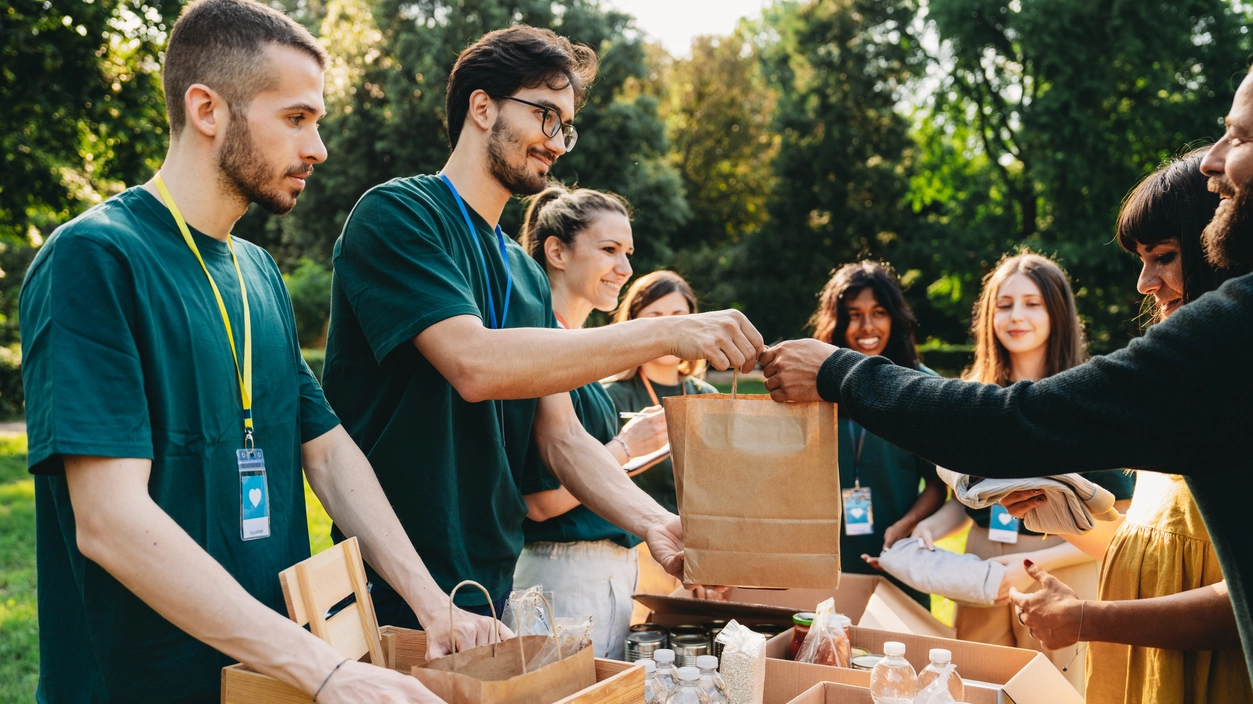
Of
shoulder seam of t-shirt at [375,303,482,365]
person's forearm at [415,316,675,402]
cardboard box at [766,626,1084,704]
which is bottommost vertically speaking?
cardboard box at [766,626,1084,704]

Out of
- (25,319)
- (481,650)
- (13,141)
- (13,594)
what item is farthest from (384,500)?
(13,141)

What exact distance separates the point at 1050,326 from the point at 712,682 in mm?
2747

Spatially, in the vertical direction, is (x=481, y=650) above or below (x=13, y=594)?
above

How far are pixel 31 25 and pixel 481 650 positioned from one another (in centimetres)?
998

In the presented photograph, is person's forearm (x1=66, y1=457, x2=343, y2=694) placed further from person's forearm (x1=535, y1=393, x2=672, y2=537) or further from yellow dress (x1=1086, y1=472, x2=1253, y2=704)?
yellow dress (x1=1086, y1=472, x2=1253, y2=704)

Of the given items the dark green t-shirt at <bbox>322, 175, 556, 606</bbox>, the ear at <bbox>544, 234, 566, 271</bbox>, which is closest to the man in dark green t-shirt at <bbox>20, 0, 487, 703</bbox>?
the dark green t-shirt at <bbox>322, 175, 556, 606</bbox>

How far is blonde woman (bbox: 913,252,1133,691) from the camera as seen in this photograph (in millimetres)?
3668

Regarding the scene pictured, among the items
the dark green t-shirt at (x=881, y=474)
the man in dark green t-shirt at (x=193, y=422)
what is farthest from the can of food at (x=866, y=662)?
the dark green t-shirt at (x=881, y=474)

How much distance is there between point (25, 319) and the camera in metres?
1.56

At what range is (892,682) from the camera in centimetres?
204

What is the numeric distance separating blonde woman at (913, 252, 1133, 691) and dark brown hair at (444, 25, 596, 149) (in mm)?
2369

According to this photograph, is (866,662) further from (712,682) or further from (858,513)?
(858,513)

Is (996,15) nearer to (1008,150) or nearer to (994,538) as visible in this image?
(1008,150)

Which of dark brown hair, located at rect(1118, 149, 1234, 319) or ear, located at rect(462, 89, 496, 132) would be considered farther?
ear, located at rect(462, 89, 496, 132)
